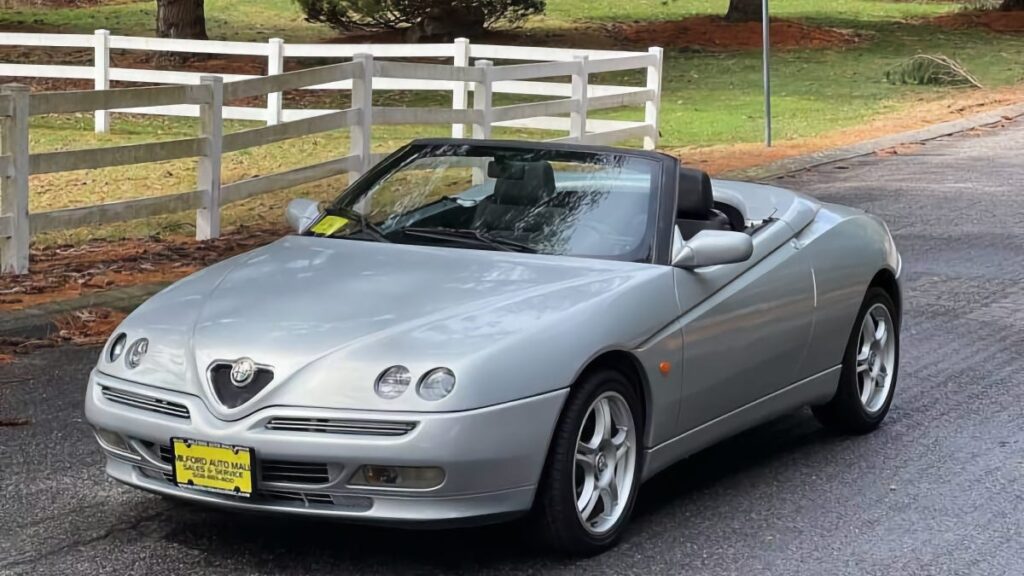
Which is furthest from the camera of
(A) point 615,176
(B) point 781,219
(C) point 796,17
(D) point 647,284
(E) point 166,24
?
(C) point 796,17

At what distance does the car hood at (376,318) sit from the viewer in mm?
4859

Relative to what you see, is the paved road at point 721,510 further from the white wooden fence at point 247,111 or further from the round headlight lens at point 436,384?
the white wooden fence at point 247,111

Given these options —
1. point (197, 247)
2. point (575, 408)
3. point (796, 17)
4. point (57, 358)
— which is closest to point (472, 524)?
point (575, 408)

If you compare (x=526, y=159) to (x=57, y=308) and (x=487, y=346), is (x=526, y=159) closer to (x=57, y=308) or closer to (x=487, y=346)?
(x=487, y=346)

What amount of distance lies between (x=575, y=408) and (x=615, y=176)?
4.76 ft

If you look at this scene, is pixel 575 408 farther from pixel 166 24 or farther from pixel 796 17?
pixel 796 17

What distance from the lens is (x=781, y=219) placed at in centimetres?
670

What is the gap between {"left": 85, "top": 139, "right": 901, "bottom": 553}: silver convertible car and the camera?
190 inches

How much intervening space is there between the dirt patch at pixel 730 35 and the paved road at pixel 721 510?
24.0m

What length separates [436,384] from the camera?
15.9 ft

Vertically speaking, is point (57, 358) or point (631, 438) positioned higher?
point (631, 438)

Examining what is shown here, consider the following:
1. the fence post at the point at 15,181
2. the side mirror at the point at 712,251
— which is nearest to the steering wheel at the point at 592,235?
the side mirror at the point at 712,251

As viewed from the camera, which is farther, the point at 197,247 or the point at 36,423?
the point at 197,247

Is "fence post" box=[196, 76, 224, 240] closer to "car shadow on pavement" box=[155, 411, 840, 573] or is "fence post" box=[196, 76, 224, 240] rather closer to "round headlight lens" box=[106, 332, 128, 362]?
"car shadow on pavement" box=[155, 411, 840, 573]
